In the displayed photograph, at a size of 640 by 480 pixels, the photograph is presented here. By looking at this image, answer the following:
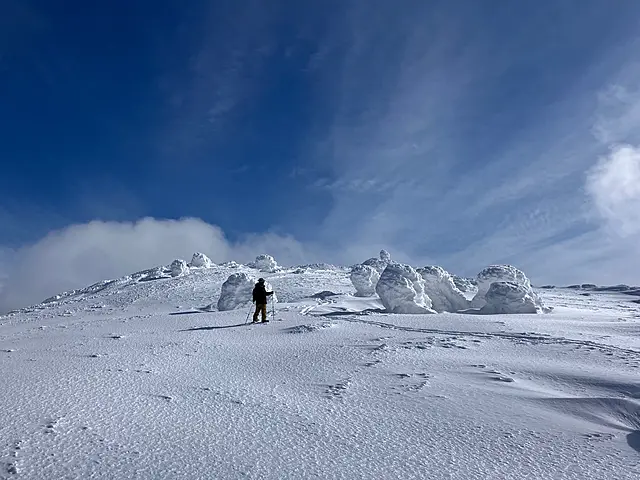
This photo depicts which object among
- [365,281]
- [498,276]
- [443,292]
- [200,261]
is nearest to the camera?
[443,292]

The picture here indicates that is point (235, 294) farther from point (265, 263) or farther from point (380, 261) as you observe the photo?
point (380, 261)

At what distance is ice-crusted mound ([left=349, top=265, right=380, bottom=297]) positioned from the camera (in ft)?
94.5

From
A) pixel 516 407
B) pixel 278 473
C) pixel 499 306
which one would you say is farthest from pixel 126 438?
pixel 499 306

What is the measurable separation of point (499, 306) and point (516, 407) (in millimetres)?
14336

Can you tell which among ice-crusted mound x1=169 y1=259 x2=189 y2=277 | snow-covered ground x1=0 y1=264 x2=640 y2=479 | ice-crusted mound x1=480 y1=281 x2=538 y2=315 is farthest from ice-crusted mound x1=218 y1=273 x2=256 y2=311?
ice-crusted mound x1=169 y1=259 x2=189 y2=277

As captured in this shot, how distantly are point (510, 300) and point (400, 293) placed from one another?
491 cm

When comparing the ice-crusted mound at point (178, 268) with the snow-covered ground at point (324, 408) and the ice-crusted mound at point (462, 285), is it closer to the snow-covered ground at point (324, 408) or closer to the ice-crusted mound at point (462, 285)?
the ice-crusted mound at point (462, 285)

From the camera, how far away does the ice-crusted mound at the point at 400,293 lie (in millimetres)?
18172

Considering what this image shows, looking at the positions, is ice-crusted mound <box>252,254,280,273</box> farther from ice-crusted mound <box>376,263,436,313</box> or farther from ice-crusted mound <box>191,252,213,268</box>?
ice-crusted mound <box>376,263,436,313</box>

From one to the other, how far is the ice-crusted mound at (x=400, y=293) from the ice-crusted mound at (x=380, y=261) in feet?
93.1

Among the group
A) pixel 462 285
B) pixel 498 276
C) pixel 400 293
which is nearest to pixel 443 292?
pixel 498 276

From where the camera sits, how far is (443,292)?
21797 millimetres

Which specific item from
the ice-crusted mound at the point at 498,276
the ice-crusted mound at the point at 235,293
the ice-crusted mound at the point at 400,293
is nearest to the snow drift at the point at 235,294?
the ice-crusted mound at the point at 235,293

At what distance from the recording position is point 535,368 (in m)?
7.29
